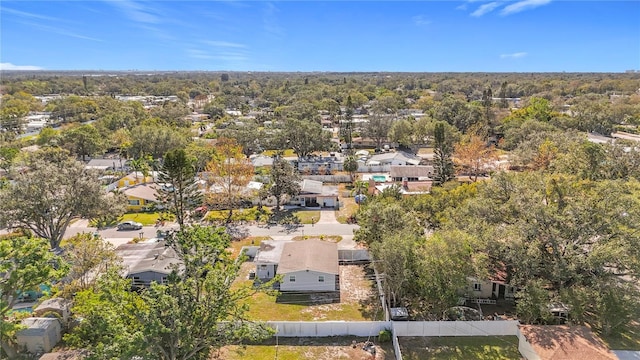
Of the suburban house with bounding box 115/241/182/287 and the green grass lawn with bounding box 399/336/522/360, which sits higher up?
the suburban house with bounding box 115/241/182/287

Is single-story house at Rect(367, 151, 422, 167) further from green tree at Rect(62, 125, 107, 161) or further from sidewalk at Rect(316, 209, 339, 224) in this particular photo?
green tree at Rect(62, 125, 107, 161)

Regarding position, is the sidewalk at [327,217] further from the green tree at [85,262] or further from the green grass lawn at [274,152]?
the green grass lawn at [274,152]

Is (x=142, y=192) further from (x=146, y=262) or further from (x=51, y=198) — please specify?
(x=146, y=262)

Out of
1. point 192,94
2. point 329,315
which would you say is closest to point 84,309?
point 329,315

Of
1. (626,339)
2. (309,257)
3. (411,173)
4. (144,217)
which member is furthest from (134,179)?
(626,339)

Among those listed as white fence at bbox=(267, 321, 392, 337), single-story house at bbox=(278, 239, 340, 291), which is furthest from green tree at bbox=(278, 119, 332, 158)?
white fence at bbox=(267, 321, 392, 337)

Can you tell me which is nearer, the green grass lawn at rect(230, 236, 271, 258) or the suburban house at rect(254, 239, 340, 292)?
the suburban house at rect(254, 239, 340, 292)
